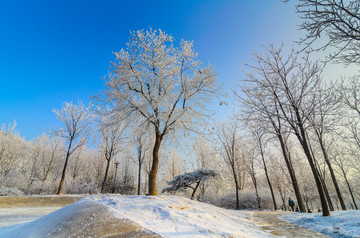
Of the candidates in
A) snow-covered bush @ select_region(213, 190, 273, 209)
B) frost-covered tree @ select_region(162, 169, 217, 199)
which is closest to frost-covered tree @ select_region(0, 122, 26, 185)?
frost-covered tree @ select_region(162, 169, 217, 199)

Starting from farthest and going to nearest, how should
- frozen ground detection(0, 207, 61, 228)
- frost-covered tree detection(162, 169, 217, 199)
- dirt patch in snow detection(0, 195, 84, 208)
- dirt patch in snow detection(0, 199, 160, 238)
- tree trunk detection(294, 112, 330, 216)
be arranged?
1. frost-covered tree detection(162, 169, 217, 199)
2. dirt patch in snow detection(0, 195, 84, 208)
3. tree trunk detection(294, 112, 330, 216)
4. frozen ground detection(0, 207, 61, 228)
5. dirt patch in snow detection(0, 199, 160, 238)

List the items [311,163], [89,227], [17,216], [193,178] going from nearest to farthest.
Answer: [89,227] < [17,216] < [311,163] < [193,178]

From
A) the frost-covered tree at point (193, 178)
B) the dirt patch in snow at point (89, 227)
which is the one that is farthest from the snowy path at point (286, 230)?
the frost-covered tree at point (193, 178)

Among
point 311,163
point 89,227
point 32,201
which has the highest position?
point 311,163

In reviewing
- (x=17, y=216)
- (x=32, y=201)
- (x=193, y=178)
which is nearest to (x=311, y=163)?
(x=193, y=178)

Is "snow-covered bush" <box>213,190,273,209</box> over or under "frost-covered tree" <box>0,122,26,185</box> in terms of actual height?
under

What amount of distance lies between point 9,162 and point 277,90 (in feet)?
86.1

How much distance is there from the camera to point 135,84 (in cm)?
828

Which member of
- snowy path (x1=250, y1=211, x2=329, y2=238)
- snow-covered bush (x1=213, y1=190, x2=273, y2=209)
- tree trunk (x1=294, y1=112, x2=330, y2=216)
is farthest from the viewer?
snow-covered bush (x1=213, y1=190, x2=273, y2=209)

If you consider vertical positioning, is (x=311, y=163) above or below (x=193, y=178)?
above

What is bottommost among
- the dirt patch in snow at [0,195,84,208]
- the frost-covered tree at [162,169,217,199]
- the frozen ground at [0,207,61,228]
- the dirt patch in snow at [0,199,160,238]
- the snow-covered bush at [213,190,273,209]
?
the snow-covered bush at [213,190,273,209]

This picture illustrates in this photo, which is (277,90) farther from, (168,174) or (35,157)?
(35,157)

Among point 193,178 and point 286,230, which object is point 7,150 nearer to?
point 193,178

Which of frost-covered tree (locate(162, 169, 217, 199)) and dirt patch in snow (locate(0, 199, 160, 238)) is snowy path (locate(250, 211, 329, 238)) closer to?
dirt patch in snow (locate(0, 199, 160, 238))
